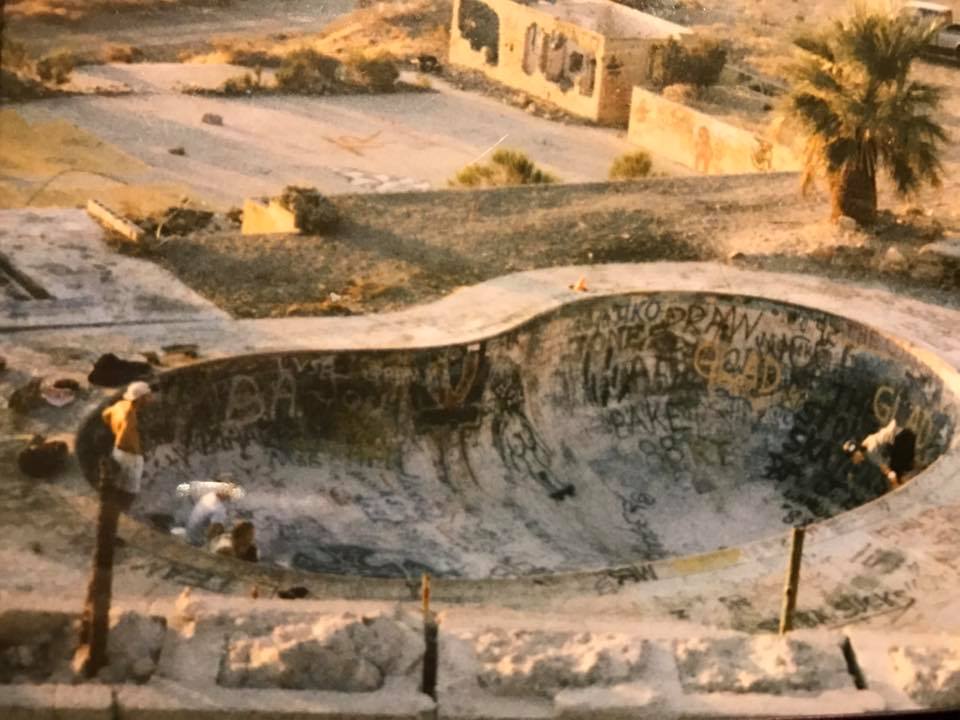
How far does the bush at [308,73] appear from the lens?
47656mm

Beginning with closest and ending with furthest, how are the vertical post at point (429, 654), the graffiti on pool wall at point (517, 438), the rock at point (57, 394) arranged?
1. the vertical post at point (429, 654)
2. the rock at point (57, 394)
3. the graffiti on pool wall at point (517, 438)

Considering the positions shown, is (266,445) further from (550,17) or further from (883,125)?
(550,17)

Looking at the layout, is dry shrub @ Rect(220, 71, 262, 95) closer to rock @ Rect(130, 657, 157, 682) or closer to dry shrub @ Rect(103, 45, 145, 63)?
dry shrub @ Rect(103, 45, 145, 63)

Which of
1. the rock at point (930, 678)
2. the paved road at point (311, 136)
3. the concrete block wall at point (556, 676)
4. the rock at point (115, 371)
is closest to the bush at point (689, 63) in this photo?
the paved road at point (311, 136)

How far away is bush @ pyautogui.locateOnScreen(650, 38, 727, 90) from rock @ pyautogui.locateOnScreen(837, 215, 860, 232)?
55.4 feet

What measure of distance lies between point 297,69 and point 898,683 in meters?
41.0

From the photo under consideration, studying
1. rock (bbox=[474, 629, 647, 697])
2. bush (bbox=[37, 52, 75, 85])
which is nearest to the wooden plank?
rock (bbox=[474, 629, 647, 697])

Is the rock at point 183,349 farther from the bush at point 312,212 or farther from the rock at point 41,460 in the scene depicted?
the bush at point 312,212

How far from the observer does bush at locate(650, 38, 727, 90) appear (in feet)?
143

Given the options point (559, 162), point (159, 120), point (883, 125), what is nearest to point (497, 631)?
point (883, 125)

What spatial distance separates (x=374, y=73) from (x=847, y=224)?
80.3ft

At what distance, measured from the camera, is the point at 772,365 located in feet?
77.9

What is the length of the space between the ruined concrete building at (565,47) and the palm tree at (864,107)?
17.5m

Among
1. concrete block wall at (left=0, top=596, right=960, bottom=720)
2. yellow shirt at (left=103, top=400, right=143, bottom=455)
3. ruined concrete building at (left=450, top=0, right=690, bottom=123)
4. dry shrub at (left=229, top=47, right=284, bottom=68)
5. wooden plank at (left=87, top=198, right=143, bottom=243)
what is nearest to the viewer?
concrete block wall at (left=0, top=596, right=960, bottom=720)
